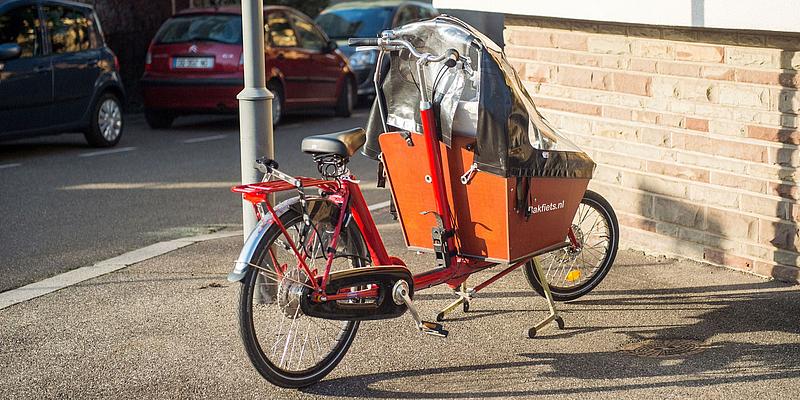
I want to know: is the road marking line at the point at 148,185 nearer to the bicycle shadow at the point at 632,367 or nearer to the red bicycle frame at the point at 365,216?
the bicycle shadow at the point at 632,367

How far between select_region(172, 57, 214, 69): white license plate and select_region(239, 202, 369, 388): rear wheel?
1139cm

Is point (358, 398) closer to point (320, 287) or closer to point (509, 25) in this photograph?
point (320, 287)

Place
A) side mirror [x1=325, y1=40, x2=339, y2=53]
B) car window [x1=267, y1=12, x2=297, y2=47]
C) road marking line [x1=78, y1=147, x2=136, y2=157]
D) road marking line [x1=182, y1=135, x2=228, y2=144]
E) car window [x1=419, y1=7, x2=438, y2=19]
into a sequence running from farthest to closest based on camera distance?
car window [x1=419, y1=7, x2=438, y2=19] → side mirror [x1=325, y1=40, x2=339, y2=53] → car window [x1=267, y1=12, x2=297, y2=47] → road marking line [x1=182, y1=135, x2=228, y2=144] → road marking line [x1=78, y1=147, x2=136, y2=157]

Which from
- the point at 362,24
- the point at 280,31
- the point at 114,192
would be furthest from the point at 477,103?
the point at 362,24

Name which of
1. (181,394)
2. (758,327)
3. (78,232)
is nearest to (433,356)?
(181,394)

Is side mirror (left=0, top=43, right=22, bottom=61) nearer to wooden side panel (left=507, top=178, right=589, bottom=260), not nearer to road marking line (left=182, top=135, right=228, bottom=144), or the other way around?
road marking line (left=182, top=135, right=228, bottom=144)

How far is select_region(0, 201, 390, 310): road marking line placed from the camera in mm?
7230

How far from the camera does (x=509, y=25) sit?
→ 359 inches

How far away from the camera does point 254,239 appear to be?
5.27 m

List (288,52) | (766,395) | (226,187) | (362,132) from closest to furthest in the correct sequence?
(766,395), (362,132), (226,187), (288,52)

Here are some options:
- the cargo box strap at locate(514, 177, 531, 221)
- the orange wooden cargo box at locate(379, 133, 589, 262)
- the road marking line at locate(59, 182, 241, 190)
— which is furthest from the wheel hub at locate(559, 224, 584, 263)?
the road marking line at locate(59, 182, 241, 190)

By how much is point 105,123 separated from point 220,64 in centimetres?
218

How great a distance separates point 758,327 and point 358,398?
2.32 meters

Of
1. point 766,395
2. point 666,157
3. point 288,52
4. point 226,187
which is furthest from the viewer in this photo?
point 288,52
